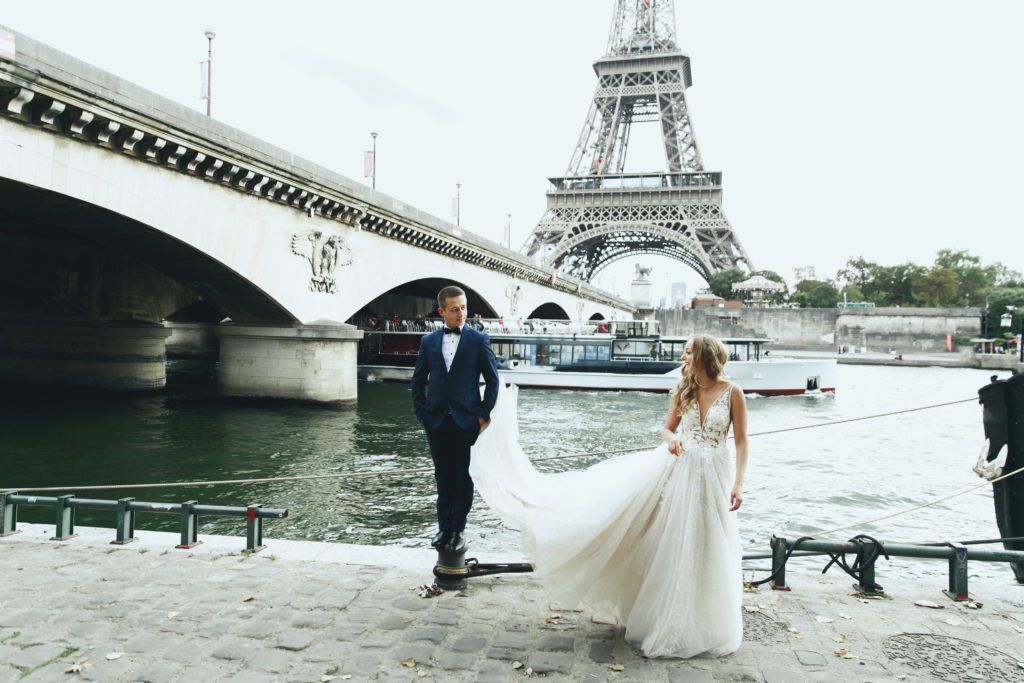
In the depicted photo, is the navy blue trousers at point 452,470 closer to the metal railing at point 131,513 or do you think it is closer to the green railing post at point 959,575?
the metal railing at point 131,513

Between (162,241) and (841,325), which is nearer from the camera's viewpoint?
(162,241)

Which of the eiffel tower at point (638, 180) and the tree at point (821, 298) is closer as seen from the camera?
the eiffel tower at point (638, 180)

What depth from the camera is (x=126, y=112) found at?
1309 cm

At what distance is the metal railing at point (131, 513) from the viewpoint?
534 cm

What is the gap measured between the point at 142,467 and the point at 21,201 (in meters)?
6.00

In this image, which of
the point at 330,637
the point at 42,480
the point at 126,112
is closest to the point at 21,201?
the point at 126,112

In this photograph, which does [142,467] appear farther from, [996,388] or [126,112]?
[996,388]

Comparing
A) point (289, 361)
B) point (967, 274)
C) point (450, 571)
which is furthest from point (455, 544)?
point (967, 274)

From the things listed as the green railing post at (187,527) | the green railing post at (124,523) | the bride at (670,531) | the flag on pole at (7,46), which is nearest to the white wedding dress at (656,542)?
the bride at (670,531)

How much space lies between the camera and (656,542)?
3896 millimetres

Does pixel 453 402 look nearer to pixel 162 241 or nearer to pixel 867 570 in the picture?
pixel 867 570

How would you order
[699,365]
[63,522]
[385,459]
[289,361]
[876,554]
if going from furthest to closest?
[289,361] < [385,459] < [63,522] < [876,554] < [699,365]

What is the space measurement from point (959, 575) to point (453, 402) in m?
3.58

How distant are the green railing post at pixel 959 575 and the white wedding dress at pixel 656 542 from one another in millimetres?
1823
